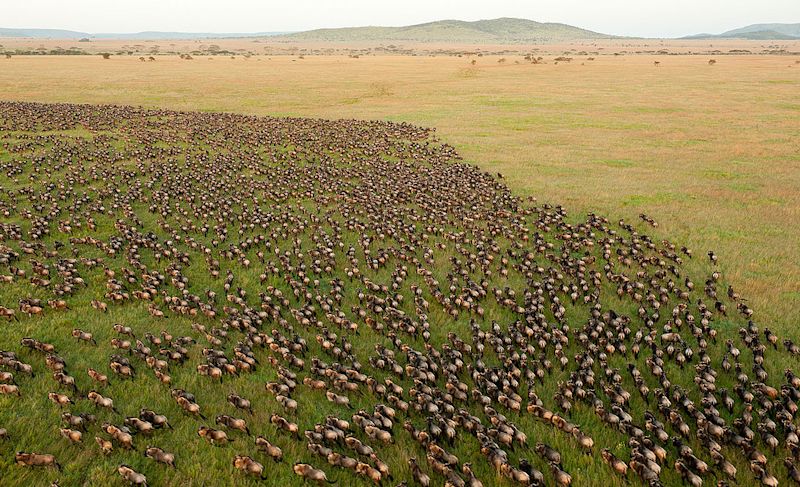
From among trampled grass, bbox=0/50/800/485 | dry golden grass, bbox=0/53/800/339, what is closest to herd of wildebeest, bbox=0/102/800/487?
trampled grass, bbox=0/50/800/485

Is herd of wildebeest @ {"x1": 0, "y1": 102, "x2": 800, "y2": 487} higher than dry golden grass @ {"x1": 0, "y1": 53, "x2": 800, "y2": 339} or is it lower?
lower

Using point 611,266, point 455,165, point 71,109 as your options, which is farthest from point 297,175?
point 71,109

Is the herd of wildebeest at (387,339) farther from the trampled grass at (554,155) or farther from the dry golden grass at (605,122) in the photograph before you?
the dry golden grass at (605,122)

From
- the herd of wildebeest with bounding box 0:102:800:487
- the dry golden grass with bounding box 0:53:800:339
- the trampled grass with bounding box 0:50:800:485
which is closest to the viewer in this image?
the herd of wildebeest with bounding box 0:102:800:487

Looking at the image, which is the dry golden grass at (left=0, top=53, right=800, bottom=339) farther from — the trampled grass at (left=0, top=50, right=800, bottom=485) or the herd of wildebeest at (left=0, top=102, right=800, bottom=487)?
the herd of wildebeest at (left=0, top=102, right=800, bottom=487)

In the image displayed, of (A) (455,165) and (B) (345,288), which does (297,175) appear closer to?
(A) (455,165)
